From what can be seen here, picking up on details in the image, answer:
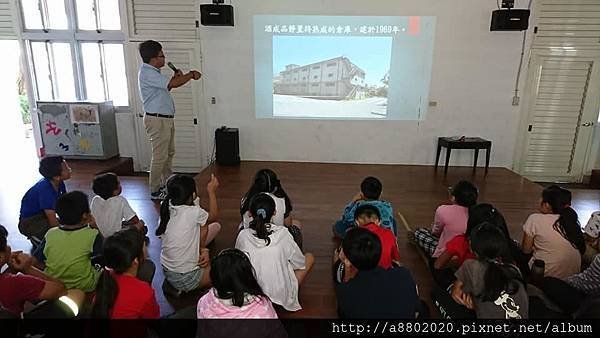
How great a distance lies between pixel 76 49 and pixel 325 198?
4.38m

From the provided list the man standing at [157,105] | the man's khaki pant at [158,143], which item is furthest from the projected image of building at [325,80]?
the man's khaki pant at [158,143]

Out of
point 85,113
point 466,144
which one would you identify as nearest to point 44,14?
point 85,113

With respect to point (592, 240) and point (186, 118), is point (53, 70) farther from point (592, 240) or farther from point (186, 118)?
point (592, 240)

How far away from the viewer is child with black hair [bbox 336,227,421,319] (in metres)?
1.58

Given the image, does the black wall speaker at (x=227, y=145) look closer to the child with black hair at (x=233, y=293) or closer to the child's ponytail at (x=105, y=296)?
the child's ponytail at (x=105, y=296)

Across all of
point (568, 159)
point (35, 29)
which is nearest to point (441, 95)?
point (568, 159)

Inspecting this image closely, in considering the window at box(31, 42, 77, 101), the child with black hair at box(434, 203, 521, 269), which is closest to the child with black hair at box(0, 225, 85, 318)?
the child with black hair at box(434, 203, 521, 269)

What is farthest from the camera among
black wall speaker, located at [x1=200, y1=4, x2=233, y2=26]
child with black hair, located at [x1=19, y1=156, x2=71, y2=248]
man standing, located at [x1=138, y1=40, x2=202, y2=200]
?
black wall speaker, located at [x1=200, y1=4, x2=233, y2=26]

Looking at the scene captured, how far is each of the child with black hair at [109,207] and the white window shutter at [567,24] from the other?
5524 mm

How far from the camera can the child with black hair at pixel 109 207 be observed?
2617 millimetres

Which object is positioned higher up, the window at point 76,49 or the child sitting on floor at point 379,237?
the window at point 76,49

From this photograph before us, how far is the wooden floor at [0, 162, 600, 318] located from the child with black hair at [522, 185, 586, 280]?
28.7 inches

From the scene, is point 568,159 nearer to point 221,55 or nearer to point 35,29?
point 221,55

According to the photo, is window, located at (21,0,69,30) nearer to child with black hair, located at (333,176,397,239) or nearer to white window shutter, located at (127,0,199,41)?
white window shutter, located at (127,0,199,41)
